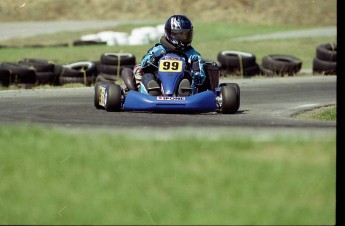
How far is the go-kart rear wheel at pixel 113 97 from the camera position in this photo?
1034cm

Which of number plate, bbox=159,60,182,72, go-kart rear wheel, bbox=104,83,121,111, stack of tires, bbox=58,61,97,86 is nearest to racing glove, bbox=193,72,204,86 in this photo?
number plate, bbox=159,60,182,72

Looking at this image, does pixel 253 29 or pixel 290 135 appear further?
pixel 253 29

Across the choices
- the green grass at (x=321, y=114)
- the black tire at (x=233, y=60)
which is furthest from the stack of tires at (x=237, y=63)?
the green grass at (x=321, y=114)

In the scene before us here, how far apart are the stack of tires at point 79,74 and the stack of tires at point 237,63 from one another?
238 cm

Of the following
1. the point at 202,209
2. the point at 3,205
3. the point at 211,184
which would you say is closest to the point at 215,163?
the point at 211,184

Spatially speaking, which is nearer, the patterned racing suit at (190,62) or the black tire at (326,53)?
the patterned racing suit at (190,62)

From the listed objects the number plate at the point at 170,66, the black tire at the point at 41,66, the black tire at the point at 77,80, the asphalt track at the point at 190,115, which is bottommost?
the asphalt track at the point at 190,115

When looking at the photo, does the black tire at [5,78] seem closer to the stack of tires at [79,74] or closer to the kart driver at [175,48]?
the stack of tires at [79,74]

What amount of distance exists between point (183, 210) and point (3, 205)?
1.20m

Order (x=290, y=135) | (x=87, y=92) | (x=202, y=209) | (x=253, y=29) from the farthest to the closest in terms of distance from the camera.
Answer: (x=253, y=29) < (x=87, y=92) < (x=290, y=135) < (x=202, y=209)

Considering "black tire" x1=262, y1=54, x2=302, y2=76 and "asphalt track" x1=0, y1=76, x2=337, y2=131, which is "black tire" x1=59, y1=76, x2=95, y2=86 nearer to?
"asphalt track" x1=0, y1=76, x2=337, y2=131

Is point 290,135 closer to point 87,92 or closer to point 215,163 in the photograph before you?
point 215,163

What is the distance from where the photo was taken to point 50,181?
6.05 meters

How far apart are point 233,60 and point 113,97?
633 centimetres
